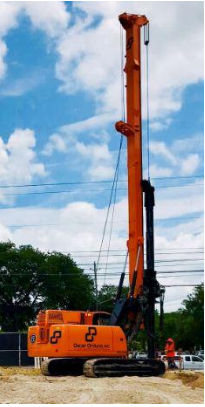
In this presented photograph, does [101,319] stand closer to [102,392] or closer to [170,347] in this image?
[102,392]

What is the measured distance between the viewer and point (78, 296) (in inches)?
3204

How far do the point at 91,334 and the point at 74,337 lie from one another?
24.9 inches

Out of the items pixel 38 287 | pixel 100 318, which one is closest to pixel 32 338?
pixel 100 318

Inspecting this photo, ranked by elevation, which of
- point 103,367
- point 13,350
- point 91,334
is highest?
point 91,334

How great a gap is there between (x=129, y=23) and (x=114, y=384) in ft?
44.5

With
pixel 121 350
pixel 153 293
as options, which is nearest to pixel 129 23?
pixel 153 293

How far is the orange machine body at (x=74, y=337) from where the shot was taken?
20.9 meters

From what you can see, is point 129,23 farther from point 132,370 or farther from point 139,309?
point 132,370

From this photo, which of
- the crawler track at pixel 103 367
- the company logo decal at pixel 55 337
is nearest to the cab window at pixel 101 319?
the crawler track at pixel 103 367

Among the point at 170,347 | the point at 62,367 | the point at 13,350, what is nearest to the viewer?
the point at 62,367

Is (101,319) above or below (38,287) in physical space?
below

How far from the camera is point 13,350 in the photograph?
43500 mm

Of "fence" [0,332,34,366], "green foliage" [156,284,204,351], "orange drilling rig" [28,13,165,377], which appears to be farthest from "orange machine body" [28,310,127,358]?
"green foliage" [156,284,204,351]

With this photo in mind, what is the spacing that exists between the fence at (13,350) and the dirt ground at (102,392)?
79.9 ft
